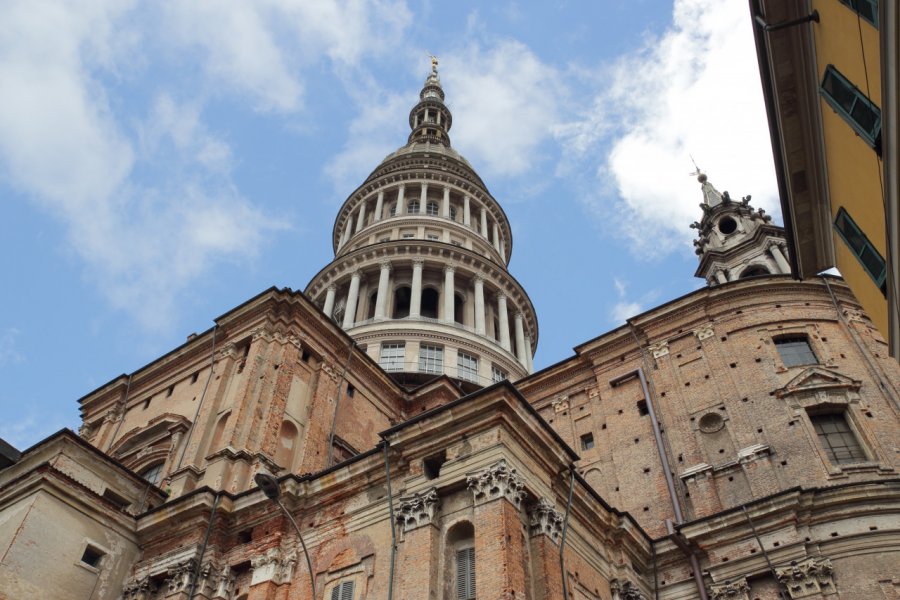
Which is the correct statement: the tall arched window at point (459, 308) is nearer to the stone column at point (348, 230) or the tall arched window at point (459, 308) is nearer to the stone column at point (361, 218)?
the stone column at point (361, 218)

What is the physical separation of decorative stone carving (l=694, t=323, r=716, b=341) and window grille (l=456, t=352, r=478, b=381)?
13.7 meters

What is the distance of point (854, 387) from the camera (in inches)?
918

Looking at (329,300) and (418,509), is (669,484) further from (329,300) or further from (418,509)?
(329,300)

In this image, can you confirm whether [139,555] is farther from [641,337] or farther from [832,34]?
[832,34]

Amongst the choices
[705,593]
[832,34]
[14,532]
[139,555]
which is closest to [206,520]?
[139,555]

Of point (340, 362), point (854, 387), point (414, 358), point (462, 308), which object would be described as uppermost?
point (462, 308)

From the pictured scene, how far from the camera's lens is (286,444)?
81.0ft

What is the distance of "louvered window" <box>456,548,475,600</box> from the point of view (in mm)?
15680

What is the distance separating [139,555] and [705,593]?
15.5m

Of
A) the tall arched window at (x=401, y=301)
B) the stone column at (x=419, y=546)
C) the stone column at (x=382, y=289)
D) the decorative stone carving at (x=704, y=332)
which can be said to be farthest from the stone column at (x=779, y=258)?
the stone column at (x=419, y=546)

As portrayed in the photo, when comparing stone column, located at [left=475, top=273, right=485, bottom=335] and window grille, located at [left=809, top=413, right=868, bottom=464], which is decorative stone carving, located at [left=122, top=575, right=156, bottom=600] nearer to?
window grille, located at [left=809, top=413, right=868, bottom=464]

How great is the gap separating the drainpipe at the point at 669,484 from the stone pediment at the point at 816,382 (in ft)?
12.8

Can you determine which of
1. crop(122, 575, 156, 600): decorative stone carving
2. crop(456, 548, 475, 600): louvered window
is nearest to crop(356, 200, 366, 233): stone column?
crop(122, 575, 156, 600): decorative stone carving

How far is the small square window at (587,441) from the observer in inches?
1060
